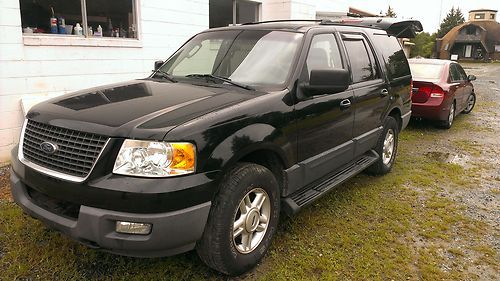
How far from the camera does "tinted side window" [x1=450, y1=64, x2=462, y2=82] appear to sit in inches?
374

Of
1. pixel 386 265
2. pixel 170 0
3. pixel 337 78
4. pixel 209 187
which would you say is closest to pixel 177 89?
pixel 209 187

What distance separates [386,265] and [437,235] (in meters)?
0.93

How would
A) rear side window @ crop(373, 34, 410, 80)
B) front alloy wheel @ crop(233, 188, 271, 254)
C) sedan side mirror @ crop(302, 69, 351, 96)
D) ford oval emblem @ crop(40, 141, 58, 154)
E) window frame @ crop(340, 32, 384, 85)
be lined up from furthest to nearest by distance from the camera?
rear side window @ crop(373, 34, 410, 80) → window frame @ crop(340, 32, 384, 85) → sedan side mirror @ crop(302, 69, 351, 96) → front alloy wheel @ crop(233, 188, 271, 254) → ford oval emblem @ crop(40, 141, 58, 154)

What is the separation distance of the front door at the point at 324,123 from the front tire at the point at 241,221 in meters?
0.61

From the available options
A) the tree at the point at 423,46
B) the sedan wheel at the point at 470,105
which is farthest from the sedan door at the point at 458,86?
the tree at the point at 423,46

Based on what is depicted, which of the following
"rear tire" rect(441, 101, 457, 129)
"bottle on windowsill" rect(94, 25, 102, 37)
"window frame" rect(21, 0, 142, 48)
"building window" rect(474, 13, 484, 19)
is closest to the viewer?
"window frame" rect(21, 0, 142, 48)

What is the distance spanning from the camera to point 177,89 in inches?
138

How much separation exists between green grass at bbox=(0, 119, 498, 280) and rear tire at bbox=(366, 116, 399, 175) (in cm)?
57

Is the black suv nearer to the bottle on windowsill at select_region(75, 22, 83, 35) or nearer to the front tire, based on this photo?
the front tire

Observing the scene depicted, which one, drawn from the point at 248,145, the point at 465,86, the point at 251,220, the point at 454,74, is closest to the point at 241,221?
the point at 251,220

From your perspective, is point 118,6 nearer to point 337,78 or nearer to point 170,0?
point 170,0

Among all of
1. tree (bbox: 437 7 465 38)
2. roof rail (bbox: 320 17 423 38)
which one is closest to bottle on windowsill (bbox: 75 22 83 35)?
roof rail (bbox: 320 17 423 38)

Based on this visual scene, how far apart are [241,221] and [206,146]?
0.72 meters

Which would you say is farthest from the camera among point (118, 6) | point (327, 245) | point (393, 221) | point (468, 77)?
point (468, 77)
